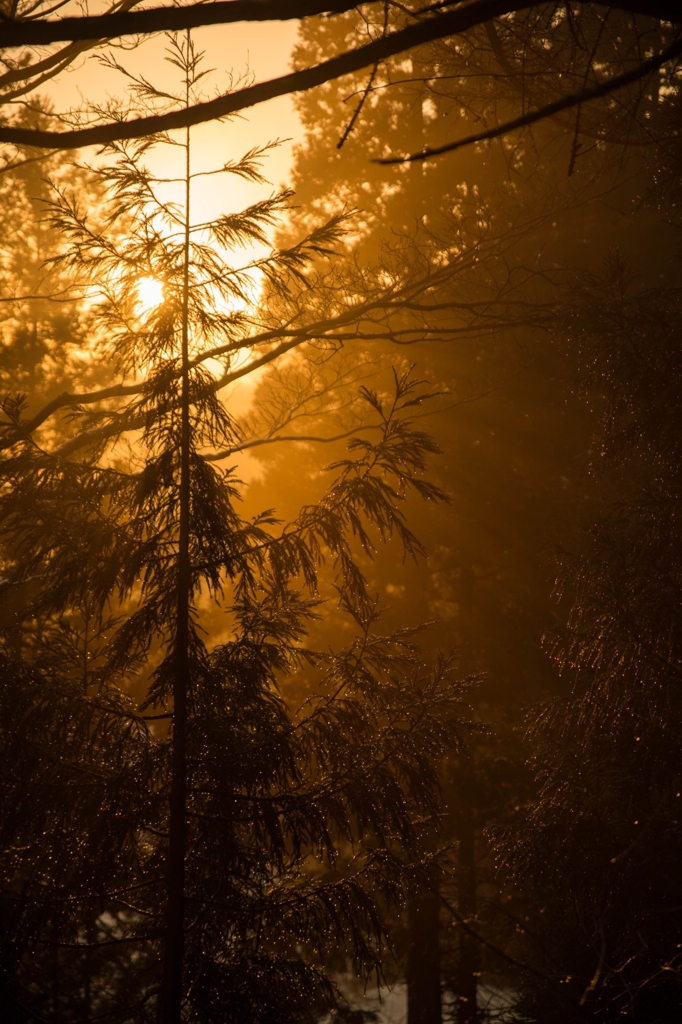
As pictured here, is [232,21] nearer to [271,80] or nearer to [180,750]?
[271,80]

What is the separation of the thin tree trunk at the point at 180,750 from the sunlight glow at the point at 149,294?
17 cm

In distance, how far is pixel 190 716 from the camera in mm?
4473

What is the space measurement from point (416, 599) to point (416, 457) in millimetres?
9133

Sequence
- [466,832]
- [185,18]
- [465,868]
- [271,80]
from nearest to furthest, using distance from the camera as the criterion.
Result: 1. [185,18]
2. [271,80]
3. [465,868]
4. [466,832]

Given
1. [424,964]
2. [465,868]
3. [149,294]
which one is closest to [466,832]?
[465,868]

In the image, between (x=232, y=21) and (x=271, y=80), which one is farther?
(x=271, y=80)

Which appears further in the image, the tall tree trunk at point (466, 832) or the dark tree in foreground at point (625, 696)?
the tall tree trunk at point (466, 832)

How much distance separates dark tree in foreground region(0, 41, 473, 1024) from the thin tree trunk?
0.01m

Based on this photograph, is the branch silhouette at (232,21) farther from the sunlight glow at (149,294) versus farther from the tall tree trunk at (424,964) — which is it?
the tall tree trunk at (424,964)

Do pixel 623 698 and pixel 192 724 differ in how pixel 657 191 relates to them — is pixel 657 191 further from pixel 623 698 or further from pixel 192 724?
pixel 192 724

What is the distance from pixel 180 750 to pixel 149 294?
2.84m

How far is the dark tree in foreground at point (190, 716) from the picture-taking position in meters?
4.22

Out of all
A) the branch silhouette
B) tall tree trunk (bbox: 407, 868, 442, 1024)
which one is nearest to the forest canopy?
the branch silhouette

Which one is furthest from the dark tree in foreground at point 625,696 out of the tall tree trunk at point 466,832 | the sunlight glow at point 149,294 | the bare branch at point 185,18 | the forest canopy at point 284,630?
the bare branch at point 185,18
